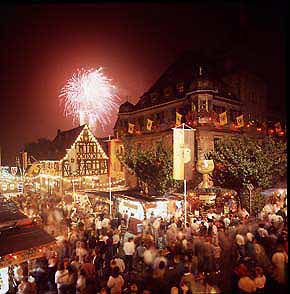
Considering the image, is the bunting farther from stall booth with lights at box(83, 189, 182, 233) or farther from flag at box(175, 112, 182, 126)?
stall booth with lights at box(83, 189, 182, 233)

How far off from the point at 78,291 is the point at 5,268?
1444 millimetres

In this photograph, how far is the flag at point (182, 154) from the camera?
7.63 m

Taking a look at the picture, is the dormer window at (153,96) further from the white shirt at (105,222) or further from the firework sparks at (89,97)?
the white shirt at (105,222)

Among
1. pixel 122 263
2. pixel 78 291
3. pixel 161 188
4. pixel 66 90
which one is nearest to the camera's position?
pixel 78 291

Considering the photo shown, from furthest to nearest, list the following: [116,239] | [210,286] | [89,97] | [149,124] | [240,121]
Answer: [149,124]
[240,121]
[89,97]
[116,239]
[210,286]

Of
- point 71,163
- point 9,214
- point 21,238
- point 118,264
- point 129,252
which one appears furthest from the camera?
point 71,163

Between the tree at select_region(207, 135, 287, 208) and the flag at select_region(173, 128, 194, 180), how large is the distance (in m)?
1.02

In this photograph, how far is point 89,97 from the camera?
812 centimetres

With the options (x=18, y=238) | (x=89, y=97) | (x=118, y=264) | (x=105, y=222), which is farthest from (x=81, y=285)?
(x=89, y=97)

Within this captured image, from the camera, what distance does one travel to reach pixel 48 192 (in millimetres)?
7996

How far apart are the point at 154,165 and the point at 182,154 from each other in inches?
36.8

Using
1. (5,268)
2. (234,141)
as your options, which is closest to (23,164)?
(5,268)

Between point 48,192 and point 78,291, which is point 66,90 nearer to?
point 48,192

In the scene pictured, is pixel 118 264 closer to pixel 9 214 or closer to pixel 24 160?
pixel 9 214
